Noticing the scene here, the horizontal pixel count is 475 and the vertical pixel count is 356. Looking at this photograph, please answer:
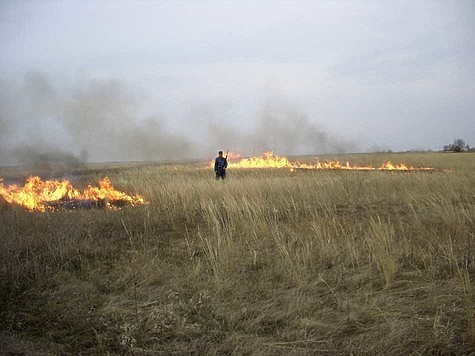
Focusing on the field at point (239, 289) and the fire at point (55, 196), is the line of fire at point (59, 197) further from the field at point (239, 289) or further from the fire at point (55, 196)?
the field at point (239, 289)

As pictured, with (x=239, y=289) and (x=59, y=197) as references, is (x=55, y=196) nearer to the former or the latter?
(x=59, y=197)

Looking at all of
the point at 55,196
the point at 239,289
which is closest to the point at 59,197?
the point at 55,196

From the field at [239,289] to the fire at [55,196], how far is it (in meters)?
3.37

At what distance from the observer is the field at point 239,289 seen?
3.25 m

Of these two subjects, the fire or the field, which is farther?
the fire

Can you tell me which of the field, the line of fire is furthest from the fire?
the field

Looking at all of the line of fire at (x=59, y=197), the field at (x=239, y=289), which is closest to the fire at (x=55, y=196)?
the line of fire at (x=59, y=197)

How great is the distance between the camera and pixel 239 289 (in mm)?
4414

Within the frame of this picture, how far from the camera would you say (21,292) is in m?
4.39

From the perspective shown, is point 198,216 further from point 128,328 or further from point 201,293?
point 128,328

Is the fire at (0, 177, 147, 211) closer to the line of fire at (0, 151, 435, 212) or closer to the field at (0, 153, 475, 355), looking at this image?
the line of fire at (0, 151, 435, 212)

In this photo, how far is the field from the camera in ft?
10.7

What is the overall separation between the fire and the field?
3.37 metres

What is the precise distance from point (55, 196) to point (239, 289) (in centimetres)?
1001
